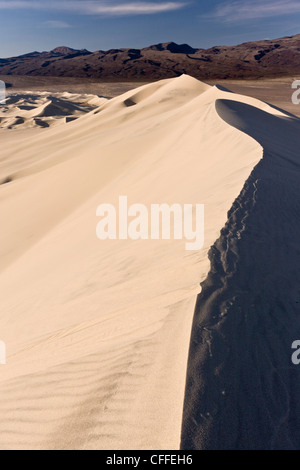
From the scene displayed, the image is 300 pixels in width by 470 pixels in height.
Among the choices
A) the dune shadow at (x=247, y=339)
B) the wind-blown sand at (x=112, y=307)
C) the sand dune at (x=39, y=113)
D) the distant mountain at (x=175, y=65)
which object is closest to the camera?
the dune shadow at (x=247, y=339)

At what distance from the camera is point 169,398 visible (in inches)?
79.4

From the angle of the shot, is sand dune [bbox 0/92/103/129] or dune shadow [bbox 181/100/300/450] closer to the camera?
dune shadow [bbox 181/100/300/450]

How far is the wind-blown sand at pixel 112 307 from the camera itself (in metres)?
2.04

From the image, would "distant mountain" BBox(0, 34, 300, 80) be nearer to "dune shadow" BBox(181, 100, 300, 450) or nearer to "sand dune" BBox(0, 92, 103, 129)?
"sand dune" BBox(0, 92, 103, 129)

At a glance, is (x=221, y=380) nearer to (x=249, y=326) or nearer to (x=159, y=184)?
(x=249, y=326)

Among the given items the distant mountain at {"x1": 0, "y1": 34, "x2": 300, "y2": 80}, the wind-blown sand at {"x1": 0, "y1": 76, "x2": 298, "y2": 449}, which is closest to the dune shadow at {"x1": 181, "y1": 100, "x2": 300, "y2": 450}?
the wind-blown sand at {"x1": 0, "y1": 76, "x2": 298, "y2": 449}

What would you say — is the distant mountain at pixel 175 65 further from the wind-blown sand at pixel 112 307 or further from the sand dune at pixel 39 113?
the wind-blown sand at pixel 112 307

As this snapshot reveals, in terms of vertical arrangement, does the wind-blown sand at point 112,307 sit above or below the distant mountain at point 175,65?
below

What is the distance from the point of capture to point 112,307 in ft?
10.2

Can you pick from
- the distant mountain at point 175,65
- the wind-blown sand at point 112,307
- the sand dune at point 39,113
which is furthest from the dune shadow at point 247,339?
the distant mountain at point 175,65

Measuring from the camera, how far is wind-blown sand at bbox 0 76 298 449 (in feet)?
6.70
